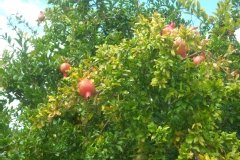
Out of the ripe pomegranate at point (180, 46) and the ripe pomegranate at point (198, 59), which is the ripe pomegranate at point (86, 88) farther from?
the ripe pomegranate at point (198, 59)

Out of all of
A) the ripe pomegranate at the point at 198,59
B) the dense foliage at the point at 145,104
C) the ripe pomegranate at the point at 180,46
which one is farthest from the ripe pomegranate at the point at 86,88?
the ripe pomegranate at the point at 198,59

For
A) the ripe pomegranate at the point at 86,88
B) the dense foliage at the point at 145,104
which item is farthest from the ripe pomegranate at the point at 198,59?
the ripe pomegranate at the point at 86,88

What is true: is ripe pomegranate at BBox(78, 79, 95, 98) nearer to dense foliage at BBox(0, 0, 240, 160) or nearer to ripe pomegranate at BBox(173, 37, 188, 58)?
dense foliage at BBox(0, 0, 240, 160)

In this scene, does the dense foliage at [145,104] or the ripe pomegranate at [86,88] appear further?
the ripe pomegranate at [86,88]

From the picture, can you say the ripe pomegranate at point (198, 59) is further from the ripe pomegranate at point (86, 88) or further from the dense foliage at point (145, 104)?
the ripe pomegranate at point (86, 88)

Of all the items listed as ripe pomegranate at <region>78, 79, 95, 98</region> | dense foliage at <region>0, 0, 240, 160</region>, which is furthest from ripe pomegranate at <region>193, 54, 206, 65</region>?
ripe pomegranate at <region>78, 79, 95, 98</region>

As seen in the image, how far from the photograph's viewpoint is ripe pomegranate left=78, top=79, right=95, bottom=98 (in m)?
4.48

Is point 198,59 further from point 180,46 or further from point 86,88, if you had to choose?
point 86,88

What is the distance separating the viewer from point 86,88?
4484 mm

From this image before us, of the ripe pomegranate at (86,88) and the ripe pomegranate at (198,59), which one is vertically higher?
the ripe pomegranate at (198,59)

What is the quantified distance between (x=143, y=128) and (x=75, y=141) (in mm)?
1129

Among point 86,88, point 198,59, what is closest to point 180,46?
point 198,59

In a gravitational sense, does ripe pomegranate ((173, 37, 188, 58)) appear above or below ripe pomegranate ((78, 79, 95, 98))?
above

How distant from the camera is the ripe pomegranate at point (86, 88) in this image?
4484 millimetres
